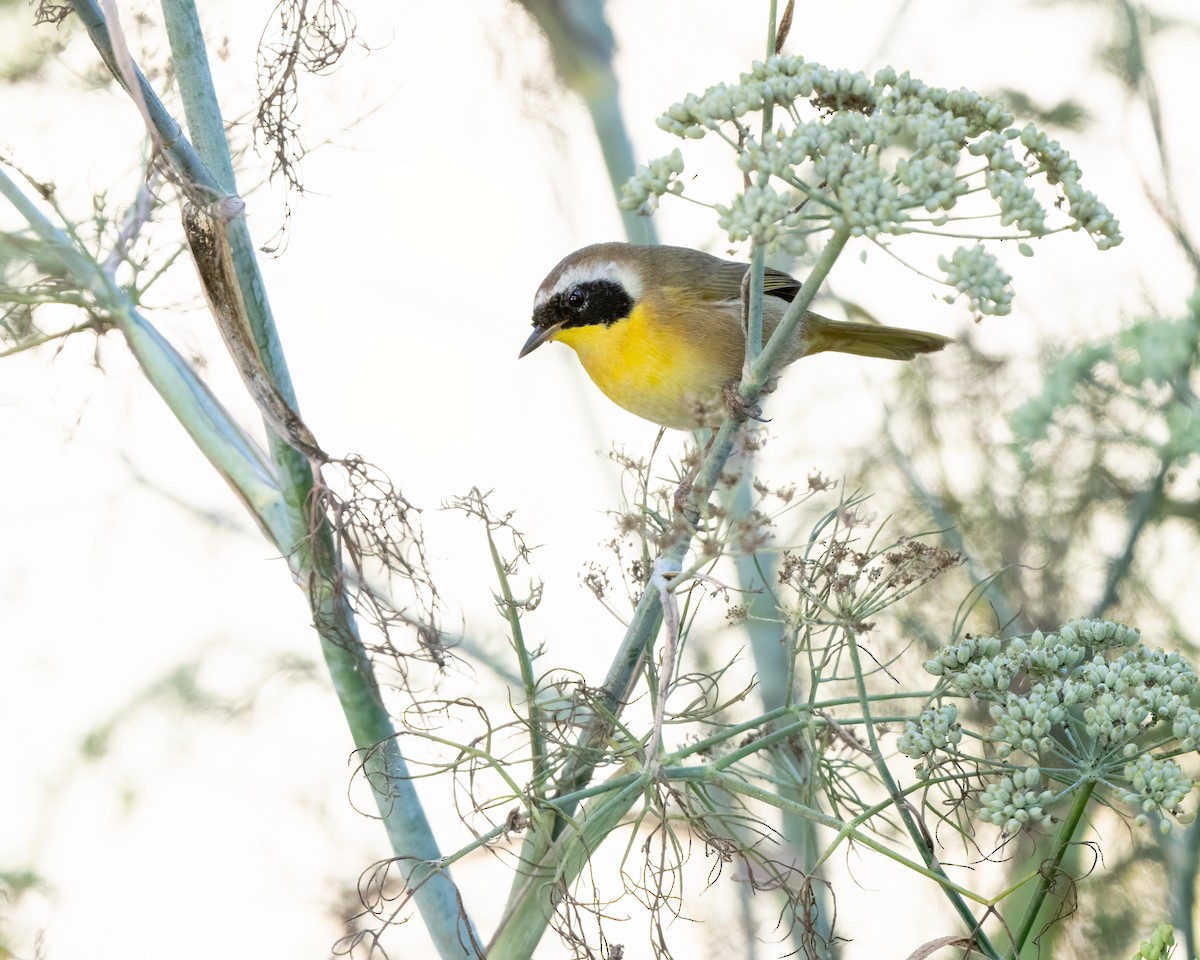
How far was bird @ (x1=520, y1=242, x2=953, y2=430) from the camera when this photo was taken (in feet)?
5.59

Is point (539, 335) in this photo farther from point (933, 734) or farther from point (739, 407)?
point (933, 734)

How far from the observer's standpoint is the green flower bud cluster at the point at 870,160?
76 centimetres

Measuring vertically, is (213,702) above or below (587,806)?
above

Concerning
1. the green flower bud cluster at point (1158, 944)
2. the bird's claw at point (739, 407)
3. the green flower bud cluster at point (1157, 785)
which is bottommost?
the green flower bud cluster at point (1158, 944)

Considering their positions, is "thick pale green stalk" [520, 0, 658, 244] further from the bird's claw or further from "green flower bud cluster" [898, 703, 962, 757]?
"green flower bud cluster" [898, 703, 962, 757]

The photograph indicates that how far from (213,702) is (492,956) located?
3.58ft

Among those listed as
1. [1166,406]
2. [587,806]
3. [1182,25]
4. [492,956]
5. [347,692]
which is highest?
[1182,25]

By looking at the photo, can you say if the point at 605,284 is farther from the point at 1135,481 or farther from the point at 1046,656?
the point at 1046,656

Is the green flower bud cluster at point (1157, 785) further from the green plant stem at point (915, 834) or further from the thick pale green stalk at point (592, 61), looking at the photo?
the thick pale green stalk at point (592, 61)

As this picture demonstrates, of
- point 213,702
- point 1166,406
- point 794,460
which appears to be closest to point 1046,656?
point 1166,406

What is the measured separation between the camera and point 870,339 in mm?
1957

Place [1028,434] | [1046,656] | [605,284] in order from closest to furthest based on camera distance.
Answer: [1046,656] → [1028,434] → [605,284]

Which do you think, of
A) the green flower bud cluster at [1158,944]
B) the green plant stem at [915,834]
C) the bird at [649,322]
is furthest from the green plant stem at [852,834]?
the bird at [649,322]

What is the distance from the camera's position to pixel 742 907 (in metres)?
1.84
